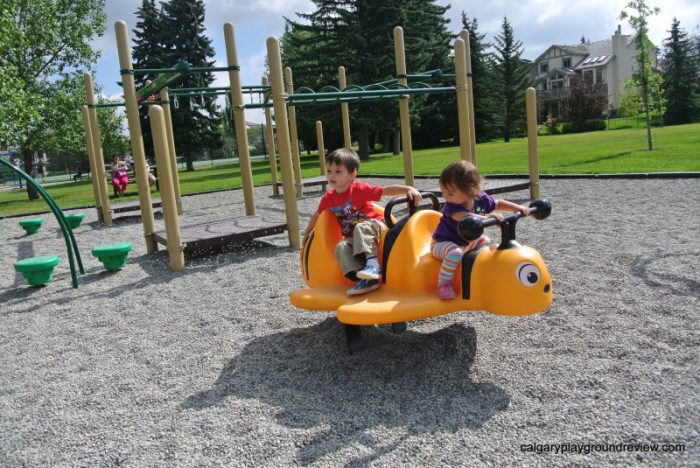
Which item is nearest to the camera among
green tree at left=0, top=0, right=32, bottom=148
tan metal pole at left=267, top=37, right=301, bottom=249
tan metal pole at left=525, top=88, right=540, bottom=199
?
tan metal pole at left=267, top=37, right=301, bottom=249

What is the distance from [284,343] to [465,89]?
4.89 meters

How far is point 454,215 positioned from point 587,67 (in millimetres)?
68436

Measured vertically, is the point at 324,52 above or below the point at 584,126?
above

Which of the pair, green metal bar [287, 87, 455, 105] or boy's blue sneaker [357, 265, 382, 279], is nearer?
boy's blue sneaker [357, 265, 382, 279]

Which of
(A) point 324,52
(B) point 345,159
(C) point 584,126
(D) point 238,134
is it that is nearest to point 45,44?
(A) point 324,52

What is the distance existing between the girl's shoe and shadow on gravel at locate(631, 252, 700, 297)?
82.2 inches

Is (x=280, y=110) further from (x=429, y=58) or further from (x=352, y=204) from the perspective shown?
(x=429, y=58)

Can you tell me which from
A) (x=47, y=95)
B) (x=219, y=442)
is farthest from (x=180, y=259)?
(x=47, y=95)

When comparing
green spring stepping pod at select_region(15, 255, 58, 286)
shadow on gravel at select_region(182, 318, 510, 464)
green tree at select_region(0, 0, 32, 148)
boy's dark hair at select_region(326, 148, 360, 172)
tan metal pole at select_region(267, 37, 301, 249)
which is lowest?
shadow on gravel at select_region(182, 318, 510, 464)

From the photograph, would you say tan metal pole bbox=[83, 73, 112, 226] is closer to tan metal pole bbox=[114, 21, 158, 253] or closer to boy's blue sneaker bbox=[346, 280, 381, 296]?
tan metal pole bbox=[114, 21, 158, 253]

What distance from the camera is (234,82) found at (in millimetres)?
Result: 7438

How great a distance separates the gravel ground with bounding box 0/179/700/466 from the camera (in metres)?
2.40

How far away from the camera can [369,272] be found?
130 inches

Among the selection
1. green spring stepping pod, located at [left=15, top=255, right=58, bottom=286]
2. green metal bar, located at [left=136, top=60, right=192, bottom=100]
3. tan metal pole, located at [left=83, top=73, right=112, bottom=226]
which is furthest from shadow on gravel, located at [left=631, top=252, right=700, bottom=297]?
tan metal pole, located at [left=83, top=73, right=112, bottom=226]
